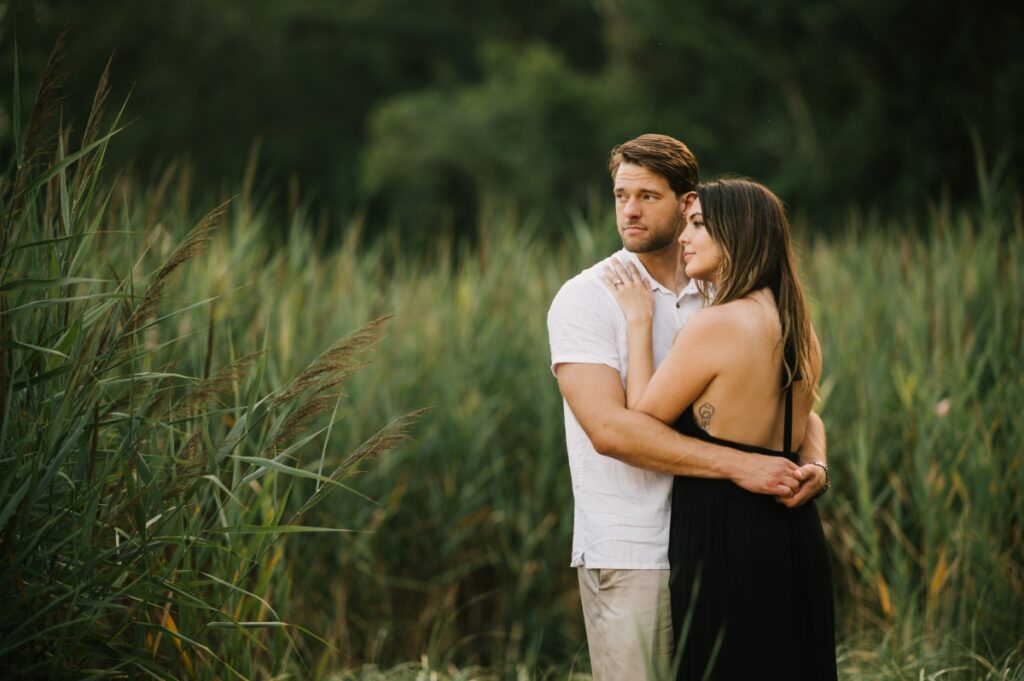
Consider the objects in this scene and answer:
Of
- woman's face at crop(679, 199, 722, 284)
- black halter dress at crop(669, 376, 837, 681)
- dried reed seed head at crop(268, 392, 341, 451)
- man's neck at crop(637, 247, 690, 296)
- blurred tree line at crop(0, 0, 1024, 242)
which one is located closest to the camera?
dried reed seed head at crop(268, 392, 341, 451)

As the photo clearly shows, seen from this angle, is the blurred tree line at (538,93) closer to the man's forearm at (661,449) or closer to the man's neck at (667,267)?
the man's neck at (667,267)

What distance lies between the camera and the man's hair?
289 cm

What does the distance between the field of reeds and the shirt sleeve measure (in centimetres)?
51

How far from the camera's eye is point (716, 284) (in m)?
2.78

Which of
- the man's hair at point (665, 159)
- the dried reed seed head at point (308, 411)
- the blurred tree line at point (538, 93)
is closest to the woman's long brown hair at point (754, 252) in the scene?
the man's hair at point (665, 159)

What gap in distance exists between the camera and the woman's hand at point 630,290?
278 centimetres

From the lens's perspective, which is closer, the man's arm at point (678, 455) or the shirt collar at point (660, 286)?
the man's arm at point (678, 455)

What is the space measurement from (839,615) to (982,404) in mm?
1092

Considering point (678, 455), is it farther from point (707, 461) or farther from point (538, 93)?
point (538, 93)

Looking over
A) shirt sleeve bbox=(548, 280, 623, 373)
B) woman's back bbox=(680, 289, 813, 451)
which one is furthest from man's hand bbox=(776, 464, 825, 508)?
shirt sleeve bbox=(548, 280, 623, 373)

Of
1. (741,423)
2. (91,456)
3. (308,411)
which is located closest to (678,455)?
(741,423)

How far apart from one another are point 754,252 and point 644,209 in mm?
339

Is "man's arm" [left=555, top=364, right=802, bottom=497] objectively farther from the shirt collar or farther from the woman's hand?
the shirt collar

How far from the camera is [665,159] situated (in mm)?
2887
